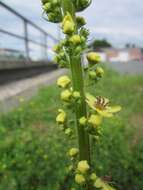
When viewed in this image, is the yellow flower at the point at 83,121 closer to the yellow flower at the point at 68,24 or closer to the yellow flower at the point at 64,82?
the yellow flower at the point at 64,82

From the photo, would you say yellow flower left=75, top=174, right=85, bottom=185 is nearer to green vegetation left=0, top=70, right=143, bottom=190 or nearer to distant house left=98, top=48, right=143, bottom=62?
green vegetation left=0, top=70, right=143, bottom=190

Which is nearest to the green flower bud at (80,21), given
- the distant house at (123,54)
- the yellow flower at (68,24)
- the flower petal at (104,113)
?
the yellow flower at (68,24)

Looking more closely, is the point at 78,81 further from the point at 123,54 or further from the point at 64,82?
the point at 123,54

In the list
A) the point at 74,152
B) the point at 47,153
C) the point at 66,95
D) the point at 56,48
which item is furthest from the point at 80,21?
the point at 47,153

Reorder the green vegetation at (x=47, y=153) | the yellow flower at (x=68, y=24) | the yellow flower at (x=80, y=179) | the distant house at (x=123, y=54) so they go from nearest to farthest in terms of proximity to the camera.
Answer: the yellow flower at (x=68, y=24) → the yellow flower at (x=80, y=179) → the green vegetation at (x=47, y=153) → the distant house at (x=123, y=54)

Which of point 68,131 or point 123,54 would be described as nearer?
point 68,131

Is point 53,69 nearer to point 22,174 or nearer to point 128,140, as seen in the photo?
point 128,140

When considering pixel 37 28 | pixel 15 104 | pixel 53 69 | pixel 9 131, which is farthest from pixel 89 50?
pixel 53 69
